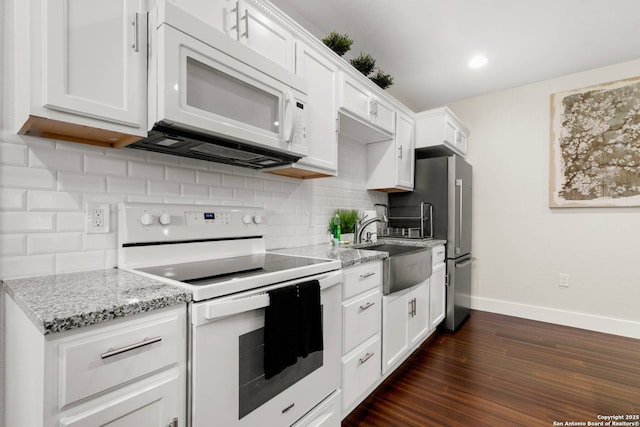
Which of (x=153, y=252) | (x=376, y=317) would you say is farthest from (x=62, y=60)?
(x=376, y=317)

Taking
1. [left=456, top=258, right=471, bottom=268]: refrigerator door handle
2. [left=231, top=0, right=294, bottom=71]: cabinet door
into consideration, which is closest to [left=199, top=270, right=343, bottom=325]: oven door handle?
[left=231, top=0, right=294, bottom=71]: cabinet door

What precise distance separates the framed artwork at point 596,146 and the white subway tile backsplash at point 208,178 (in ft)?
11.5

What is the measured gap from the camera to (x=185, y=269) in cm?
137

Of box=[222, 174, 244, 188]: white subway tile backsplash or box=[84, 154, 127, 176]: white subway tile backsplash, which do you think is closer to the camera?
box=[84, 154, 127, 176]: white subway tile backsplash

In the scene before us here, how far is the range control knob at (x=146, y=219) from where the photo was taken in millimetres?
1378

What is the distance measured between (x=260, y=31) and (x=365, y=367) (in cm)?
192

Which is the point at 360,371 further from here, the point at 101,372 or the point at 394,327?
the point at 101,372

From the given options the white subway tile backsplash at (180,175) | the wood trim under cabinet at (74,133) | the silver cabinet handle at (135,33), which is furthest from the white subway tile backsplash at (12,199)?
the silver cabinet handle at (135,33)

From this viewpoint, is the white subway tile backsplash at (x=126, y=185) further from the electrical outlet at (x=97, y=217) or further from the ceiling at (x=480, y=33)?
the ceiling at (x=480, y=33)

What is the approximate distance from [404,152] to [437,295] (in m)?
1.40

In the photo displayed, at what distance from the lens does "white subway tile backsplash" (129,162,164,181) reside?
56.2 inches

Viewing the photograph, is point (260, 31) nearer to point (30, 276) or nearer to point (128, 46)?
point (128, 46)

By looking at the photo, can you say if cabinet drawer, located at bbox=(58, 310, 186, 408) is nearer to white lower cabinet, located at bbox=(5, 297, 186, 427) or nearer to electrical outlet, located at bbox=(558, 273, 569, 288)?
white lower cabinet, located at bbox=(5, 297, 186, 427)

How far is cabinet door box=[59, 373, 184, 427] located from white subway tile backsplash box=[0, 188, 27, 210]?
2.58 ft
